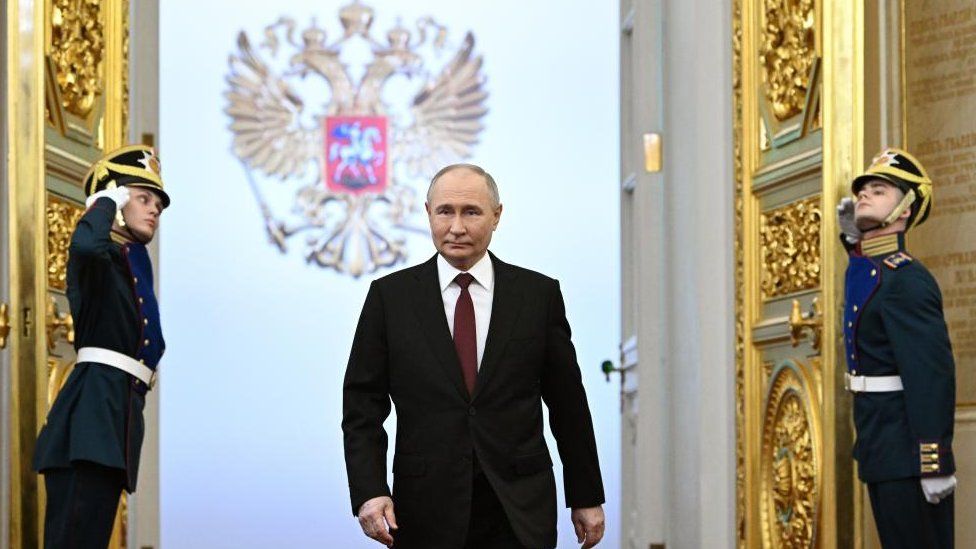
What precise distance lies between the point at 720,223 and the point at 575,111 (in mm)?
3981

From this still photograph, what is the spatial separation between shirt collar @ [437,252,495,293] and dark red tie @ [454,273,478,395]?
0.01m

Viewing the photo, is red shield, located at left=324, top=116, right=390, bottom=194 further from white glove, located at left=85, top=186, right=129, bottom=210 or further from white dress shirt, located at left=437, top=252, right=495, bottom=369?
white dress shirt, located at left=437, top=252, right=495, bottom=369

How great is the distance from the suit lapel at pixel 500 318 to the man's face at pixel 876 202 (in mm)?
1116

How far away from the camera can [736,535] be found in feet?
18.7

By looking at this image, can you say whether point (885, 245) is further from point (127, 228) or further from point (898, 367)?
point (127, 228)

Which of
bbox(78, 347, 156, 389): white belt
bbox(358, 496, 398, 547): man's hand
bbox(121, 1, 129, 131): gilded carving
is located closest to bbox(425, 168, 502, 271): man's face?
bbox(358, 496, 398, 547): man's hand

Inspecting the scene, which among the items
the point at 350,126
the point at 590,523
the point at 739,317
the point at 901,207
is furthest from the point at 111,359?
the point at 350,126

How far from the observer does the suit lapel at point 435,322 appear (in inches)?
138

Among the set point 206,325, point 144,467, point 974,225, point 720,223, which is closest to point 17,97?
point 144,467

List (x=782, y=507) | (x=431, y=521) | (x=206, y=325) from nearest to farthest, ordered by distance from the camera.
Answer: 1. (x=431, y=521)
2. (x=782, y=507)
3. (x=206, y=325)

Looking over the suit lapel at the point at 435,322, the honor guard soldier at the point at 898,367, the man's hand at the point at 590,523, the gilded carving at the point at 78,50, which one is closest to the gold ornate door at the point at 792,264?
the honor guard soldier at the point at 898,367

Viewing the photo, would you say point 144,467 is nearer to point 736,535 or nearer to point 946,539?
point 736,535

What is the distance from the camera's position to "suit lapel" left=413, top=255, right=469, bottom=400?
3516mm

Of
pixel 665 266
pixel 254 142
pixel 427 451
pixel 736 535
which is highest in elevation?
pixel 254 142
